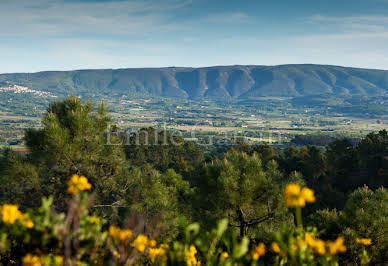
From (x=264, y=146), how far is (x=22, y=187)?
113ft

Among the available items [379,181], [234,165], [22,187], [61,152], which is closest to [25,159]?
[22,187]

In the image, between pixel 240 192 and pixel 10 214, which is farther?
pixel 240 192

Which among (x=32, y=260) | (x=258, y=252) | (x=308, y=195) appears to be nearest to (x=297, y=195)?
(x=308, y=195)

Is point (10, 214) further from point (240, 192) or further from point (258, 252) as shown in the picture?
point (240, 192)

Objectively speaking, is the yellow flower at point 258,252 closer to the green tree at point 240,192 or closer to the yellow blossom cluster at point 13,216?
the yellow blossom cluster at point 13,216

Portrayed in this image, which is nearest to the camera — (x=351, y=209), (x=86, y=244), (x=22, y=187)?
(x=86, y=244)

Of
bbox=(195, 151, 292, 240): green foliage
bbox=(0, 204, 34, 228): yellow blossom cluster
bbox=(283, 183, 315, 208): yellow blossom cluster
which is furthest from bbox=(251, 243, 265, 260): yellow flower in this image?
bbox=(195, 151, 292, 240): green foliage

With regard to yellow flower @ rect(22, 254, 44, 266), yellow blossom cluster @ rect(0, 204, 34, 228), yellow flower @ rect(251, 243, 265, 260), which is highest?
yellow blossom cluster @ rect(0, 204, 34, 228)

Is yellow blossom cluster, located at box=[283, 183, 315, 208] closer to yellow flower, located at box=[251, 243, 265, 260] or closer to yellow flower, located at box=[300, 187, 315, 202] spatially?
yellow flower, located at box=[300, 187, 315, 202]

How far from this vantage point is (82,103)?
15.0m

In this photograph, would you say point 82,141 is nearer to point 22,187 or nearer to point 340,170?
point 22,187

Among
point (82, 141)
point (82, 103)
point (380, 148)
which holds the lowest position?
point (380, 148)

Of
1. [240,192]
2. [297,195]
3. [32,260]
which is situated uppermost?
[297,195]

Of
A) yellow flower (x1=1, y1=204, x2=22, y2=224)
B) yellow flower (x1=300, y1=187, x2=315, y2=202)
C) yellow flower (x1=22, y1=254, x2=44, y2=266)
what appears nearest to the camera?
yellow flower (x1=300, y1=187, x2=315, y2=202)
